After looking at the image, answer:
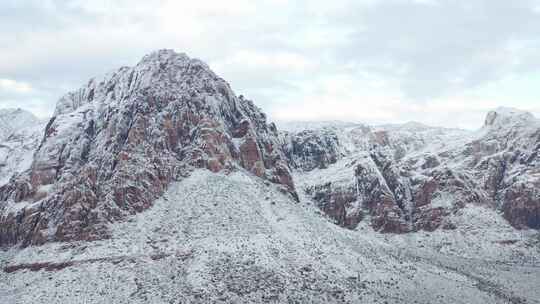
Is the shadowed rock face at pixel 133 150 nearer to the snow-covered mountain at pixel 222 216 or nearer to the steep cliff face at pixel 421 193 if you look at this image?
the snow-covered mountain at pixel 222 216

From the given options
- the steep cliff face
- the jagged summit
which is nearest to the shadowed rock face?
the jagged summit

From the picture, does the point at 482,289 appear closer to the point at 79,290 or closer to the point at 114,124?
the point at 79,290

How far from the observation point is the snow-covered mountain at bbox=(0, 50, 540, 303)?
123188 millimetres

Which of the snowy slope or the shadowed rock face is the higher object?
the shadowed rock face

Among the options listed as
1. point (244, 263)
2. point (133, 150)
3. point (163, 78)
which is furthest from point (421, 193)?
point (133, 150)

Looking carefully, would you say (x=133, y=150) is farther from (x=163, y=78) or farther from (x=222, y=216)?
(x=163, y=78)

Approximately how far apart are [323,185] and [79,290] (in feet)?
302

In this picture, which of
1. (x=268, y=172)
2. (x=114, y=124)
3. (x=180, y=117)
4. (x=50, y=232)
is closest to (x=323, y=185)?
(x=268, y=172)

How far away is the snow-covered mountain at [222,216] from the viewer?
123 metres

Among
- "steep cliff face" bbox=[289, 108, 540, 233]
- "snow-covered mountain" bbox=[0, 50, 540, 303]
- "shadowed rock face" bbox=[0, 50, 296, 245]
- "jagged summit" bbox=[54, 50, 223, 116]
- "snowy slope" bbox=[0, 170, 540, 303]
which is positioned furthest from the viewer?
"steep cliff face" bbox=[289, 108, 540, 233]

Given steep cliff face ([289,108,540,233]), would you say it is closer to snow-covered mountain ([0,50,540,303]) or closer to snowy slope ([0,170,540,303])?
snow-covered mountain ([0,50,540,303])

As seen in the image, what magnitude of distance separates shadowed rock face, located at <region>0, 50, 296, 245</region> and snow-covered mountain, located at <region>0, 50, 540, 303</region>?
1.30 feet

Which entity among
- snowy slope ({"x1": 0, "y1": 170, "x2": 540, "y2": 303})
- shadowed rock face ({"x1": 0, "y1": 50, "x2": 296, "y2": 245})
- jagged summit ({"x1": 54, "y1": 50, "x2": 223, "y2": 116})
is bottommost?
snowy slope ({"x1": 0, "y1": 170, "x2": 540, "y2": 303})

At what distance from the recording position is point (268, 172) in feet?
567
